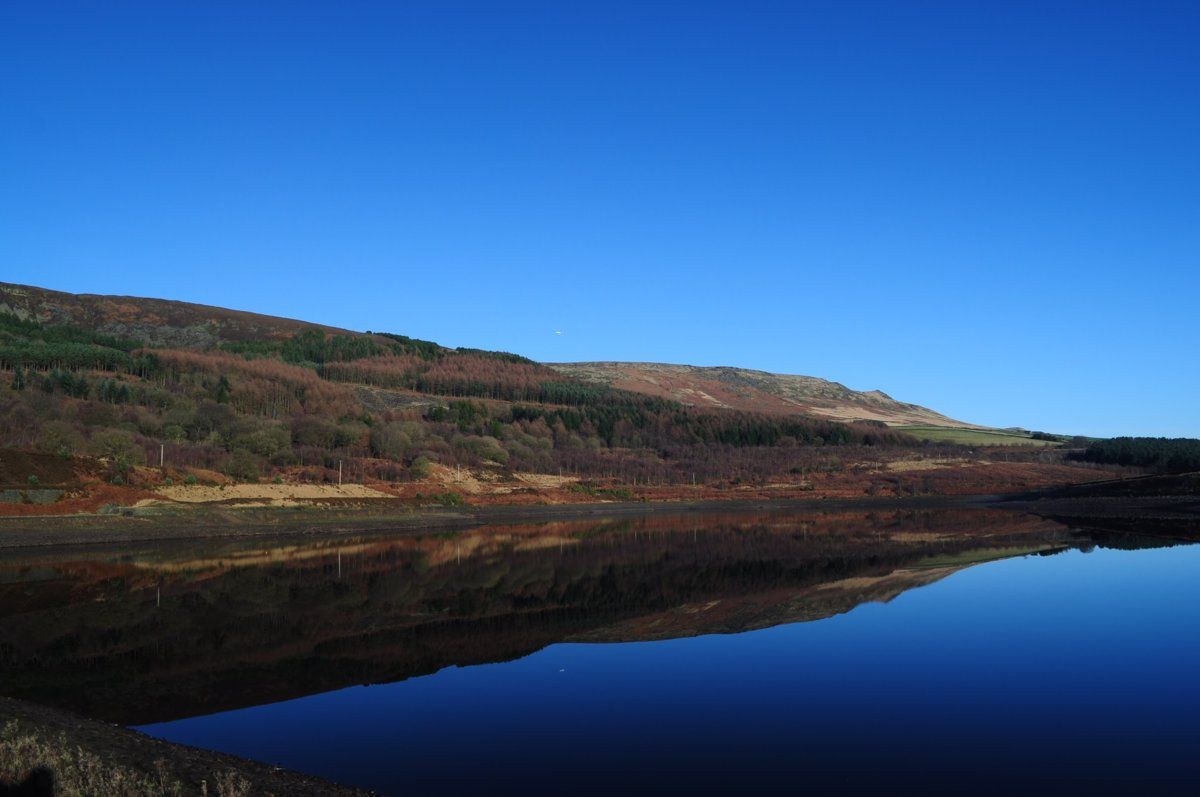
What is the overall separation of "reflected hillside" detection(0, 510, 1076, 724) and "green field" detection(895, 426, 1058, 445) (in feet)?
367

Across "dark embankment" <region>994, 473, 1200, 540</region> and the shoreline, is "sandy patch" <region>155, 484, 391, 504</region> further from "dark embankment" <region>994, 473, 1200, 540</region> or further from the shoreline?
"dark embankment" <region>994, 473, 1200, 540</region>

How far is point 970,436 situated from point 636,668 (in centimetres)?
15567

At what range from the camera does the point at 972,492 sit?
86000 millimetres

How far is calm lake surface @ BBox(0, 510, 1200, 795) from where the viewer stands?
11328mm

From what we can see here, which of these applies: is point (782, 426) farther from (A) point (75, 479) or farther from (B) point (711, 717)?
(B) point (711, 717)

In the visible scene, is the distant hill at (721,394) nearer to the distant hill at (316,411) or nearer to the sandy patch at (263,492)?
the distant hill at (316,411)

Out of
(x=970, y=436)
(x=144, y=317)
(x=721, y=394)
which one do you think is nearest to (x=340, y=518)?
(x=144, y=317)

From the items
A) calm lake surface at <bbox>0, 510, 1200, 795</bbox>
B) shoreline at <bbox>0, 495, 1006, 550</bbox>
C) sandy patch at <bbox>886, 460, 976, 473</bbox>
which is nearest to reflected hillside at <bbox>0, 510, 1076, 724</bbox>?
calm lake surface at <bbox>0, 510, 1200, 795</bbox>

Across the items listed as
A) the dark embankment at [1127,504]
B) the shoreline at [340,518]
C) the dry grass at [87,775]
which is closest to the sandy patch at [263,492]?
the shoreline at [340,518]

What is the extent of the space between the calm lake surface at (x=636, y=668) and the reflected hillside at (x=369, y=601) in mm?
121

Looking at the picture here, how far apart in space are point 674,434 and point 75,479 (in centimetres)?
8857

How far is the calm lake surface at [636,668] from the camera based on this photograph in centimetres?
1133

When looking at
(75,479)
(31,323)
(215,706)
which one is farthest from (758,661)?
(31,323)

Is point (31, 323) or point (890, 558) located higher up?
point (31, 323)
